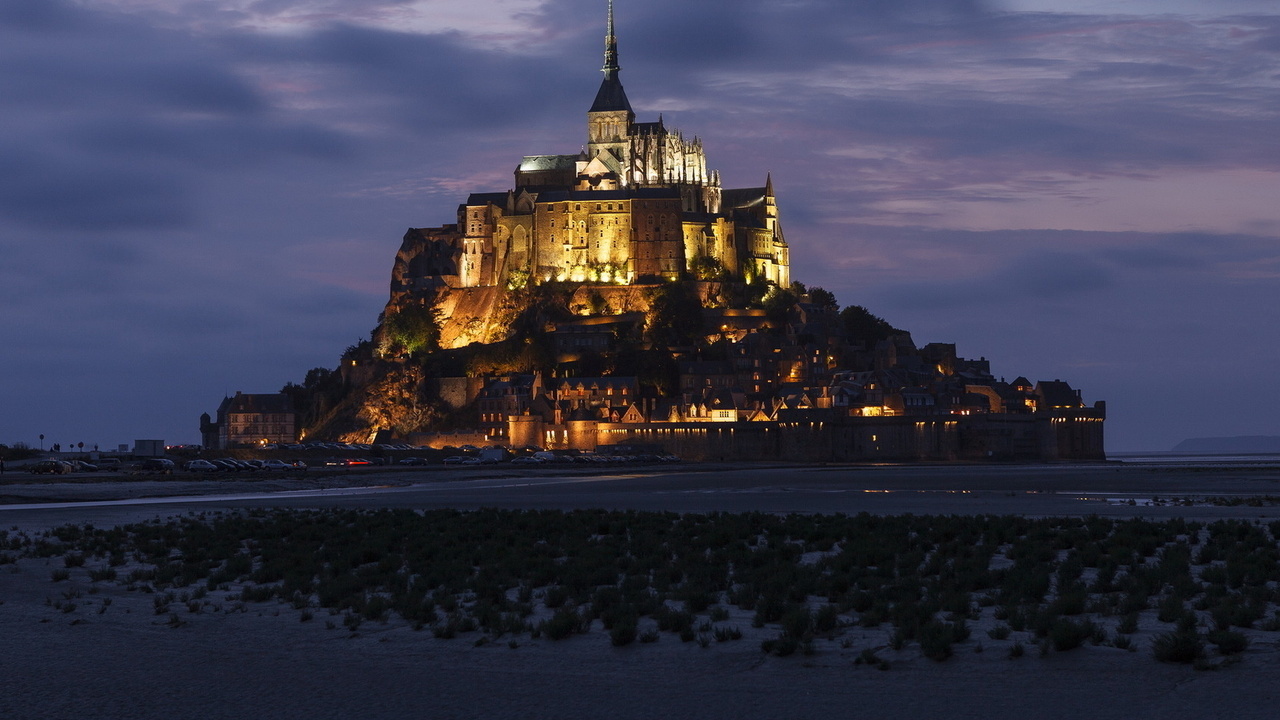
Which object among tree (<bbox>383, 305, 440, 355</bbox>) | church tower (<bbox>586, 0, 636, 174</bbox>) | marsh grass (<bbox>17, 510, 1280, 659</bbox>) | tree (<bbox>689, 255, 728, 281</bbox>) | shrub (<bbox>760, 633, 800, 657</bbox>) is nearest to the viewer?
shrub (<bbox>760, 633, 800, 657</bbox>)

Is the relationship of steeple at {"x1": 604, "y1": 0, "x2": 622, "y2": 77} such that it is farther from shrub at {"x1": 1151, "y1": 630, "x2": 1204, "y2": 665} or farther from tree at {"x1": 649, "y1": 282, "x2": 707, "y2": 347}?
shrub at {"x1": 1151, "y1": 630, "x2": 1204, "y2": 665}

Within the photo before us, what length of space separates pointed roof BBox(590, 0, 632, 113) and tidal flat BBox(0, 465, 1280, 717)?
160 meters

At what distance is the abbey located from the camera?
554 ft

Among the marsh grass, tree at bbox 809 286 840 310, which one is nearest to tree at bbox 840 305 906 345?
tree at bbox 809 286 840 310

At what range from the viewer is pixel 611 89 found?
191m

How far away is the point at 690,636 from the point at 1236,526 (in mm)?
18232

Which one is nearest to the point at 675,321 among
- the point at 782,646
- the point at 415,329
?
the point at 415,329

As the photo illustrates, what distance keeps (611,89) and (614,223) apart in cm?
2908

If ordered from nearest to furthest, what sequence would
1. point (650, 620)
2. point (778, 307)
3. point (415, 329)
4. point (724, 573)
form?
point (650, 620) < point (724, 573) < point (778, 307) < point (415, 329)

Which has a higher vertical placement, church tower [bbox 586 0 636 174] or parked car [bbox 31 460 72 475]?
church tower [bbox 586 0 636 174]

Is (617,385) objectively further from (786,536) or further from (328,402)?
(786,536)

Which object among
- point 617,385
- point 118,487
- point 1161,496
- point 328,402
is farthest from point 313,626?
point 328,402

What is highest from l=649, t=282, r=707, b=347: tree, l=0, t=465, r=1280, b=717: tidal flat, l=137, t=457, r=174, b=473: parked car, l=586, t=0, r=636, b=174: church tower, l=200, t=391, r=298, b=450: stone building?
l=586, t=0, r=636, b=174: church tower

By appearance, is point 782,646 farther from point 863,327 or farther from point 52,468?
point 863,327
